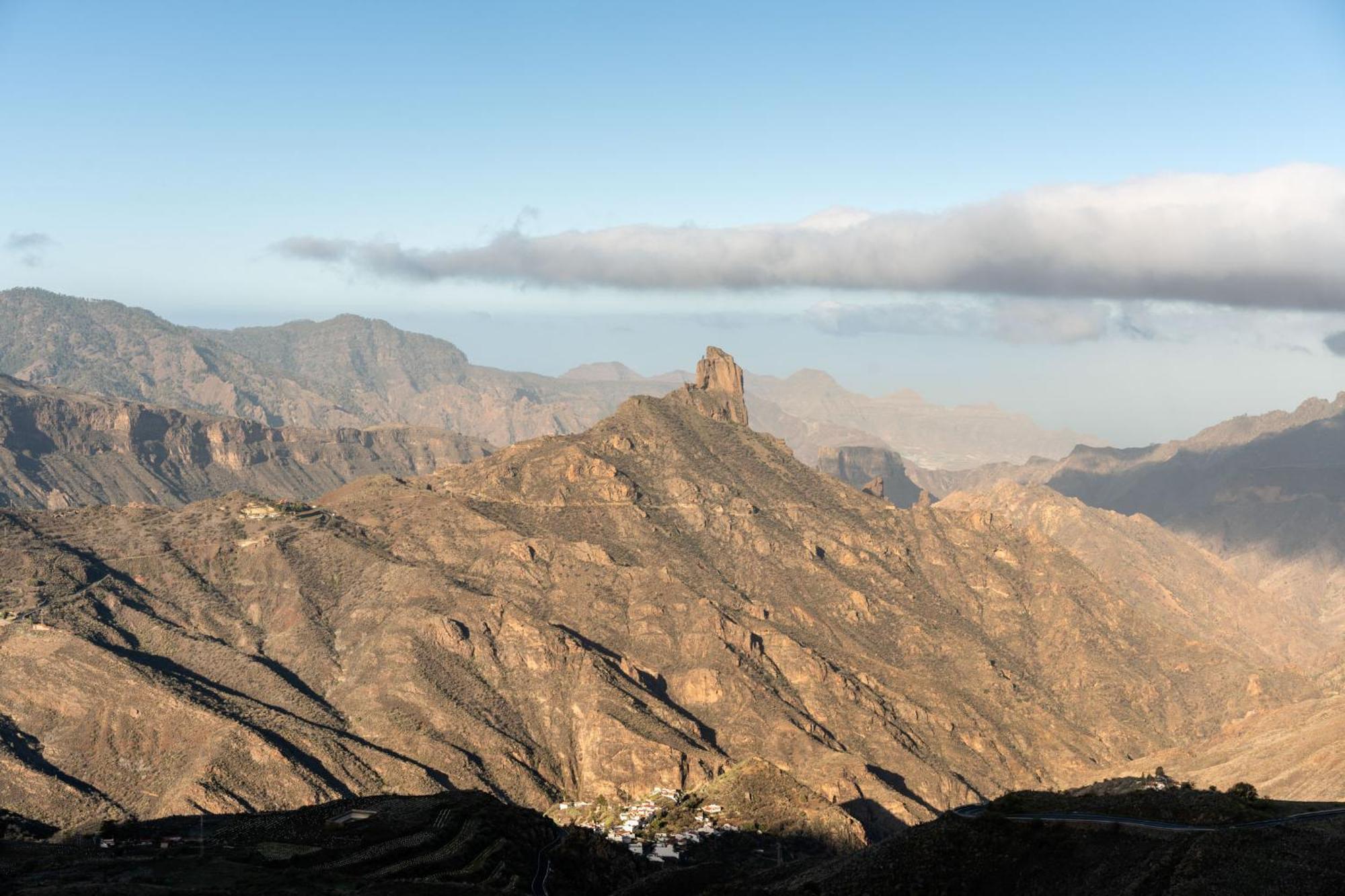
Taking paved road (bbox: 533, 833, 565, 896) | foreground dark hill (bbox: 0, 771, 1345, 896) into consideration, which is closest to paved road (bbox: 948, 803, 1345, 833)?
foreground dark hill (bbox: 0, 771, 1345, 896)

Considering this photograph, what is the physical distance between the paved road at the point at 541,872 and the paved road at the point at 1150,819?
162 ft

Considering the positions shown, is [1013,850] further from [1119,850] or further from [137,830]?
[137,830]

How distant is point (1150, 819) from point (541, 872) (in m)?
70.4

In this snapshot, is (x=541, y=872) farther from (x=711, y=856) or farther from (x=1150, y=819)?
(x=1150, y=819)

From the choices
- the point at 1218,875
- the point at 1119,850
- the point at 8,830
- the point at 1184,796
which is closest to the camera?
the point at 1218,875

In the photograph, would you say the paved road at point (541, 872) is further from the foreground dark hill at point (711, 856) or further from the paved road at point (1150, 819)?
the paved road at point (1150, 819)

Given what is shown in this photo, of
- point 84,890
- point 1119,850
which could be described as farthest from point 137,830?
point 1119,850

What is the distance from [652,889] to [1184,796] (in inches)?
2484

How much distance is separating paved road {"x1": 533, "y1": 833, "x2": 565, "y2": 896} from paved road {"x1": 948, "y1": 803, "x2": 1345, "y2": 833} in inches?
1940

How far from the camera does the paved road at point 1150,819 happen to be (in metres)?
131

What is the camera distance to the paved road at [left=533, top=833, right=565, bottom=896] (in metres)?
150

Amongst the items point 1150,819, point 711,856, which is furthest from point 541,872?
point 1150,819

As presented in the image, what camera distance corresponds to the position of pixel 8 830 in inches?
7347

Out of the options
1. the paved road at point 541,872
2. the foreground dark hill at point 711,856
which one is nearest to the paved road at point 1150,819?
the foreground dark hill at point 711,856
